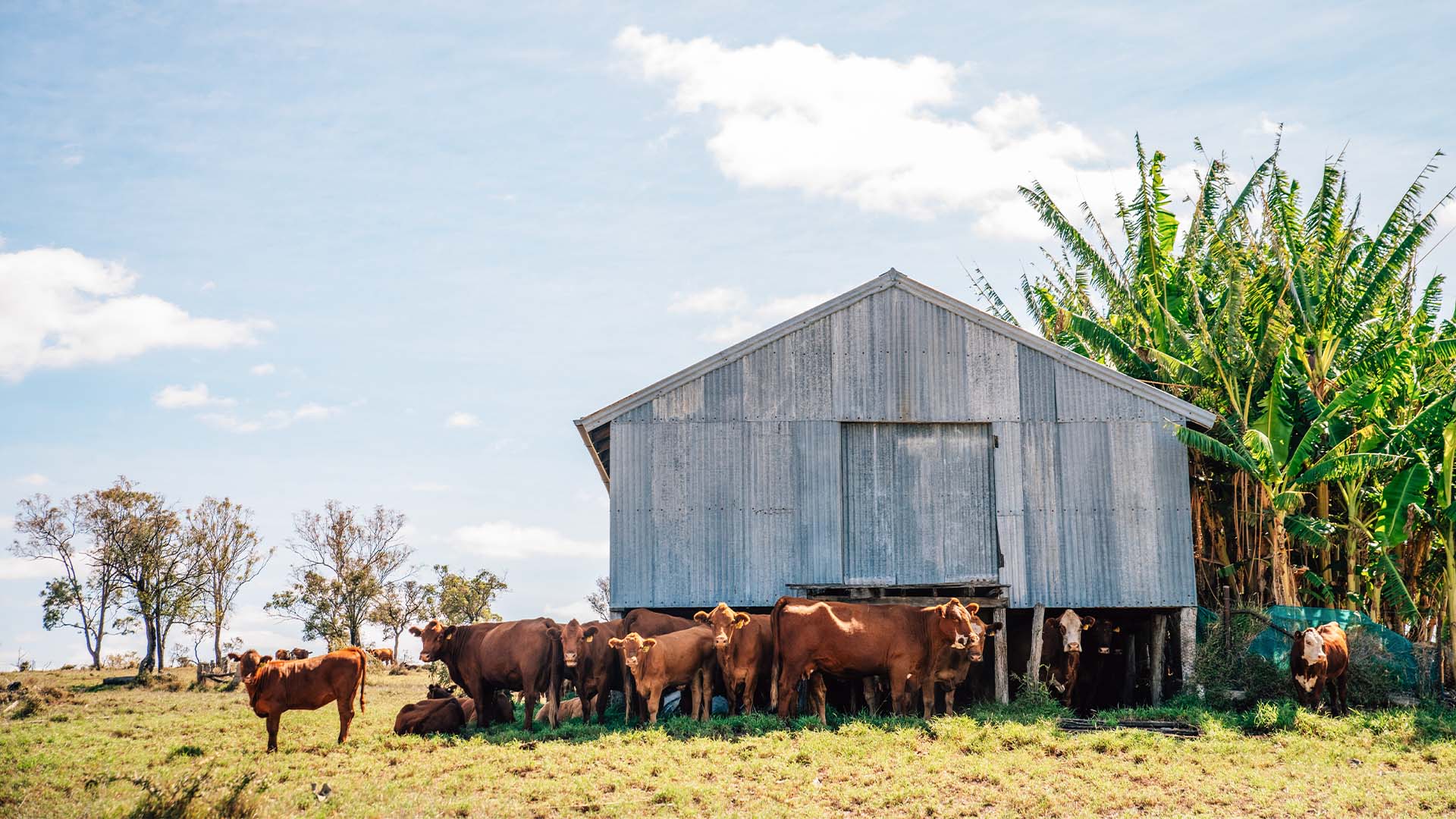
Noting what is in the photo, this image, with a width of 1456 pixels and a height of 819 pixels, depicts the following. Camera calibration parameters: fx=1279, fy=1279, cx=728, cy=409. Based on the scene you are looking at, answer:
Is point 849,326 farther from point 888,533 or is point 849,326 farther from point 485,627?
point 485,627

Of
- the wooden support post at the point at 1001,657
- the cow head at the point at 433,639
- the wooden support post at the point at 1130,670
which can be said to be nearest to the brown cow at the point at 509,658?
the cow head at the point at 433,639

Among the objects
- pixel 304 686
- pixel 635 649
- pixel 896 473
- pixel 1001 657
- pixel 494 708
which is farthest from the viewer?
pixel 896 473

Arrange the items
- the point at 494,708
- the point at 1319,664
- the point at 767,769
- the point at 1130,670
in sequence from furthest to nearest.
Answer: the point at 1130,670, the point at 494,708, the point at 1319,664, the point at 767,769

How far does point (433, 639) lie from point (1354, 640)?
48.2 ft

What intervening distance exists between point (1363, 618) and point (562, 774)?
14.3 metres

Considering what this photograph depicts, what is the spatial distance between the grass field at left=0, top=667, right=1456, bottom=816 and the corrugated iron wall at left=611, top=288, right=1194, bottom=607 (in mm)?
3115

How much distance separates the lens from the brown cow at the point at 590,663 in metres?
18.3

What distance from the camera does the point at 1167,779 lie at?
47.6ft

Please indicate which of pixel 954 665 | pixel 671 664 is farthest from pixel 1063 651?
pixel 671 664

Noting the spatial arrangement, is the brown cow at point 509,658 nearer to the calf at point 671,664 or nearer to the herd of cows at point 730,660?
the herd of cows at point 730,660

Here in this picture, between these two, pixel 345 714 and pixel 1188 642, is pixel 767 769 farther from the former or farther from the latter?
pixel 1188 642

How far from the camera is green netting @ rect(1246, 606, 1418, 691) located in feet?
67.8

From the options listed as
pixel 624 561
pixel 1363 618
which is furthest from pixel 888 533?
pixel 1363 618

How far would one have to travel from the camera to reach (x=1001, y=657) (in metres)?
20.9
